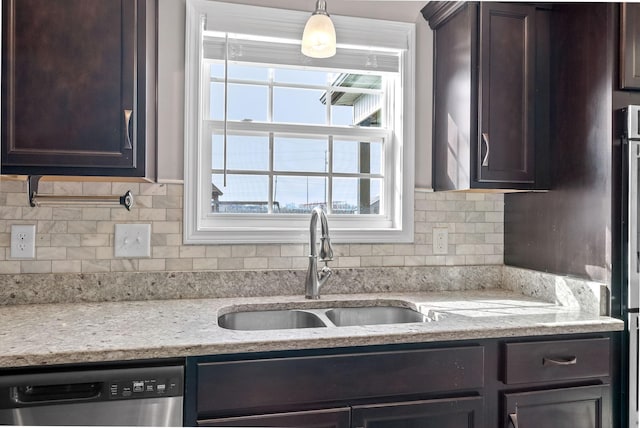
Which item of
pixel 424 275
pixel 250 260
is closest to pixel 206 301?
pixel 250 260

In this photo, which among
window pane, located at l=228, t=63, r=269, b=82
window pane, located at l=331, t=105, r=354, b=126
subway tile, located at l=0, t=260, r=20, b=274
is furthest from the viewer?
window pane, located at l=331, t=105, r=354, b=126

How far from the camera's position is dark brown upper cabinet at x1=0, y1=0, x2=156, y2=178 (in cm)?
148

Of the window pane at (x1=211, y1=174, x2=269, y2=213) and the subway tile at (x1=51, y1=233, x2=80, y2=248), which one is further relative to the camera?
the window pane at (x1=211, y1=174, x2=269, y2=213)

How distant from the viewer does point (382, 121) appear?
2242mm

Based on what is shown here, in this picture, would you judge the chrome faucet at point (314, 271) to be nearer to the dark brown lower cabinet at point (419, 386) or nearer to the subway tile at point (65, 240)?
the dark brown lower cabinet at point (419, 386)

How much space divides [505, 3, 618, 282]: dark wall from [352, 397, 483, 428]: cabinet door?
0.75m

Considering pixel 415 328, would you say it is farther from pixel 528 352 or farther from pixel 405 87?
pixel 405 87

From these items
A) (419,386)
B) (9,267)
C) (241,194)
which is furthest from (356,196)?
(9,267)

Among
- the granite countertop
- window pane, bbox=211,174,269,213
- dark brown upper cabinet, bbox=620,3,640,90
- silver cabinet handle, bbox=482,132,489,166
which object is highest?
dark brown upper cabinet, bbox=620,3,640,90

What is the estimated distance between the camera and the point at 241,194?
6.84ft

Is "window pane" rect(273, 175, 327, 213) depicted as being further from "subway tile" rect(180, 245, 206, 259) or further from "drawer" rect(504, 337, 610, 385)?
"drawer" rect(504, 337, 610, 385)

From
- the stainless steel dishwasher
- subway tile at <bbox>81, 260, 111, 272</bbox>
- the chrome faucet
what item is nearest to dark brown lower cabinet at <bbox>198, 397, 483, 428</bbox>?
the stainless steel dishwasher

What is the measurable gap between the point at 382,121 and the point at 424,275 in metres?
0.82

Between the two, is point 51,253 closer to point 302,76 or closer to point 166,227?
point 166,227
